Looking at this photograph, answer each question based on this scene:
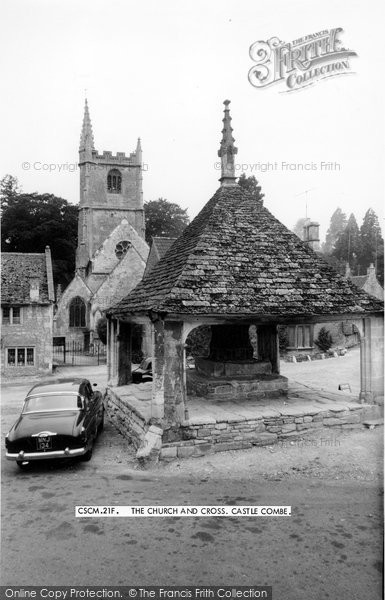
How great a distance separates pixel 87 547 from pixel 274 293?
20.9 feet

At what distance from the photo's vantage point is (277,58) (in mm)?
6551

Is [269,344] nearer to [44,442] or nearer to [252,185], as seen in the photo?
[44,442]

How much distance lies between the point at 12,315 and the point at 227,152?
57.0 feet

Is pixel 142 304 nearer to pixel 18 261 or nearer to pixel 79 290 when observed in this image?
pixel 18 261

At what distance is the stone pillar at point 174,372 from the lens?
29.0 ft

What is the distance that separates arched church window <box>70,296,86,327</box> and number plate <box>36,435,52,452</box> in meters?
29.3

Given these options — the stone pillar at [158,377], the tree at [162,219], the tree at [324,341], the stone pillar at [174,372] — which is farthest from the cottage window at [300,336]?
the tree at [162,219]

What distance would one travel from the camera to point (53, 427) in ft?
27.6

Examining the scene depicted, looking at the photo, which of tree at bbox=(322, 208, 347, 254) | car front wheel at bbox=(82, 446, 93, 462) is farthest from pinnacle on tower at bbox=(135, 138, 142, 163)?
tree at bbox=(322, 208, 347, 254)

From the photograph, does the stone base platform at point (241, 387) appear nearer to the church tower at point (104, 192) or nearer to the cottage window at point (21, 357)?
Result: the cottage window at point (21, 357)

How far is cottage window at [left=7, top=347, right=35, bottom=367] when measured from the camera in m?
24.3

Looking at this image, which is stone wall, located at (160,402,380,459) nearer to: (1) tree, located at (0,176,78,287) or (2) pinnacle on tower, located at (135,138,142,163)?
(1) tree, located at (0,176,78,287)

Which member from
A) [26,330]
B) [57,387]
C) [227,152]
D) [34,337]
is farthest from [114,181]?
[57,387]

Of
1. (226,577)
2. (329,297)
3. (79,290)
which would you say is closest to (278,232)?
(329,297)
